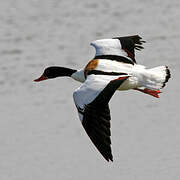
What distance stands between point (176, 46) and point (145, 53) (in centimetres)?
57

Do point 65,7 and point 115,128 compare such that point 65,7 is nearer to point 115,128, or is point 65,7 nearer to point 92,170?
point 115,128

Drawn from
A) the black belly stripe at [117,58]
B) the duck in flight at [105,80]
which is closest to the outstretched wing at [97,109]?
the duck in flight at [105,80]

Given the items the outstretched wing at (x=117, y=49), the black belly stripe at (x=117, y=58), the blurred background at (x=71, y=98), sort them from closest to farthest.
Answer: the black belly stripe at (x=117, y=58), the outstretched wing at (x=117, y=49), the blurred background at (x=71, y=98)

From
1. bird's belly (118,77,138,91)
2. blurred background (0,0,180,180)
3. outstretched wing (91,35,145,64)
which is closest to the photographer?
bird's belly (118,77,138,91)

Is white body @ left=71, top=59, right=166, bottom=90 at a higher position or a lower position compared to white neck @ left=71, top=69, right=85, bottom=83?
higher

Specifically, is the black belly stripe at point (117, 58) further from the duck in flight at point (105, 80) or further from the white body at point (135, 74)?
the white body at point (135, 74)

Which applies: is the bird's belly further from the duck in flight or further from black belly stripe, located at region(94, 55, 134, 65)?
black belly stripe, located at region(94, 55, 134, 65)

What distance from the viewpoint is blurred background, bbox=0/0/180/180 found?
1041cm

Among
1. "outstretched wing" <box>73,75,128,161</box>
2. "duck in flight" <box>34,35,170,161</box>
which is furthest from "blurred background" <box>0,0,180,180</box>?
"outstretched wing" <box>73,75,128,161</box>

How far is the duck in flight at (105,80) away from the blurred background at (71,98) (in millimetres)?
Answer: 1062

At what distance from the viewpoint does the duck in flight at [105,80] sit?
793cm

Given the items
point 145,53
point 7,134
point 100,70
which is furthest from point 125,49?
point 145,53

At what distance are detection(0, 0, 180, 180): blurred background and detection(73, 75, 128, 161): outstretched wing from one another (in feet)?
6.85

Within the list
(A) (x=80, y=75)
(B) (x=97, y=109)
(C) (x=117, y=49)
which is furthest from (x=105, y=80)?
(C) (x=117, y=49)
